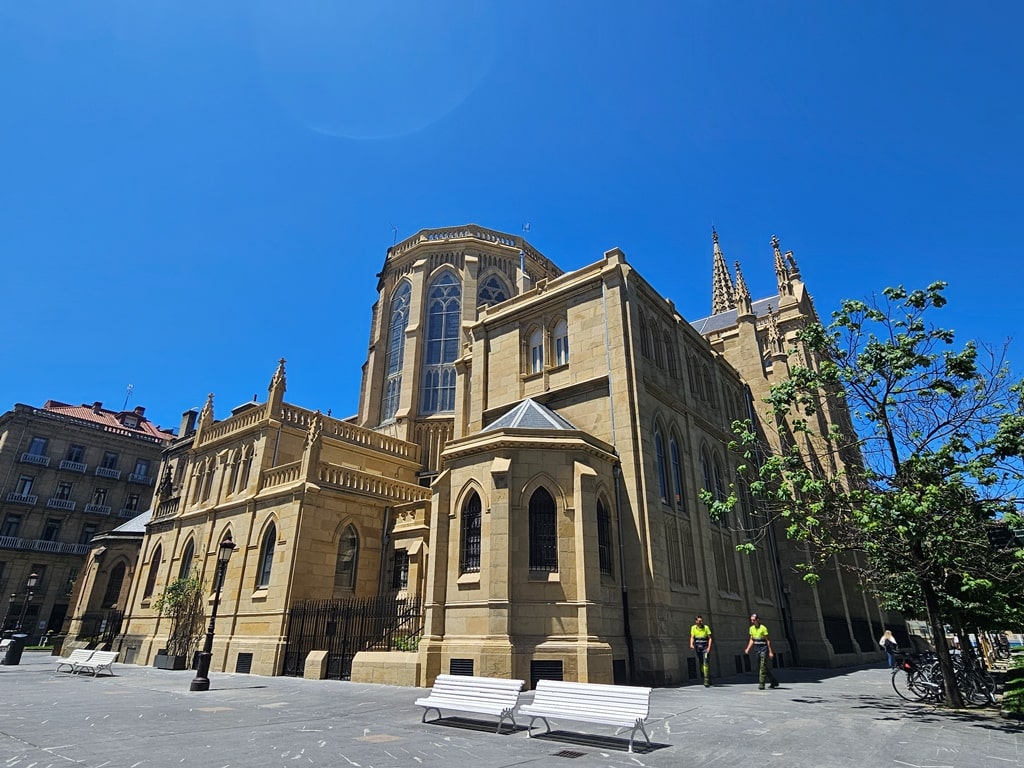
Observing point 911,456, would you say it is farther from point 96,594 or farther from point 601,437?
point 96,594

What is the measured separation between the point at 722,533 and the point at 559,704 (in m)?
16.1

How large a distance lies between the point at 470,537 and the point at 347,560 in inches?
367

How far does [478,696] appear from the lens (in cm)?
930

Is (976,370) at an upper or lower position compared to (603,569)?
upper

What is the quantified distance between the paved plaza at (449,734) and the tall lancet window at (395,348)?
26708 millimetres

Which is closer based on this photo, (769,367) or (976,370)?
(976,370)

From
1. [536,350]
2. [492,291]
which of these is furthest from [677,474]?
[492,291]

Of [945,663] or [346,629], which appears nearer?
[945,663]

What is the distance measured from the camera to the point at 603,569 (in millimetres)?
16328

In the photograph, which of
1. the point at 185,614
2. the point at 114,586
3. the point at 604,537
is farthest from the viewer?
the point at 114,586

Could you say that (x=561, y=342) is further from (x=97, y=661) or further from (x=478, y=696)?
(x=97, y=661)

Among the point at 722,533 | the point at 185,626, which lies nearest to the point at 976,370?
the point at 722,533

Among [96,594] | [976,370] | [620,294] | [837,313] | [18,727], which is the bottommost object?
[18,727]

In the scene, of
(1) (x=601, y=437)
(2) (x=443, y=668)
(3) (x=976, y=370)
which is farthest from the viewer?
(1) (x=601, y=437)
